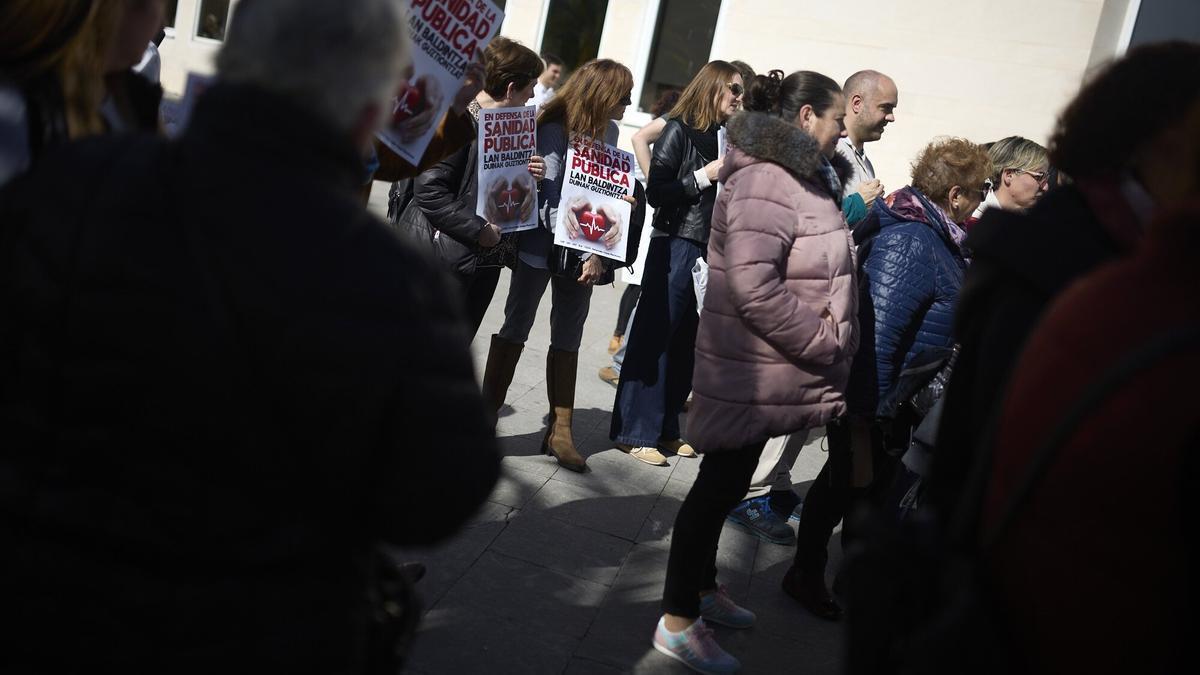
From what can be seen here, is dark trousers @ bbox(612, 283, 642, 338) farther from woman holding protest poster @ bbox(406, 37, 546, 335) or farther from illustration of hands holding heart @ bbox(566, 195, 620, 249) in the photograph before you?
woman holding protest poster @ bbox(406, 37, 546, 335)

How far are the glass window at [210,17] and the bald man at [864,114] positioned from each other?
13.5 meters

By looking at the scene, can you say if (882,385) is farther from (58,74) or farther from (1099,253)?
(58,74)

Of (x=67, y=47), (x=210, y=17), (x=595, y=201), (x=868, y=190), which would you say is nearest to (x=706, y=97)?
(x=595, y=201)

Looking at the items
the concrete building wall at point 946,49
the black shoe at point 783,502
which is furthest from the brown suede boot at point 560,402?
the concrete building wall at point 946,49

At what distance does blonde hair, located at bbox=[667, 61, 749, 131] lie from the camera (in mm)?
5324

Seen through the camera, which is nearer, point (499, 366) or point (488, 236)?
point (488, 236)

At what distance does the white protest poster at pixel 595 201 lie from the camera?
5.08 meters

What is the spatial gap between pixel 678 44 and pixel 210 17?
7.78 m

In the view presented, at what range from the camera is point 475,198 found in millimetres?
4652

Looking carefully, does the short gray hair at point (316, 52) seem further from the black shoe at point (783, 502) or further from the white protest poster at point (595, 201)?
the black shoe at point (783, 502)

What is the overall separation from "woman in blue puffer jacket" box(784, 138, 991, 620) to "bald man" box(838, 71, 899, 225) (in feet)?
2.21

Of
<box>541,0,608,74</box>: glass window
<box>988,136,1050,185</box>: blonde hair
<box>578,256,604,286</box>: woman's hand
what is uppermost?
<box>541,0,608,74</box>: glass window

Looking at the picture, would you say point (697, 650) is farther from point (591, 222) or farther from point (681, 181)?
point (681, 181)

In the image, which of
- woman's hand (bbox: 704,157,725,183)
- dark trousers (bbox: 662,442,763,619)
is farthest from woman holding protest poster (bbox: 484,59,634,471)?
dark trousers (bbox: 662,442,763,619)
